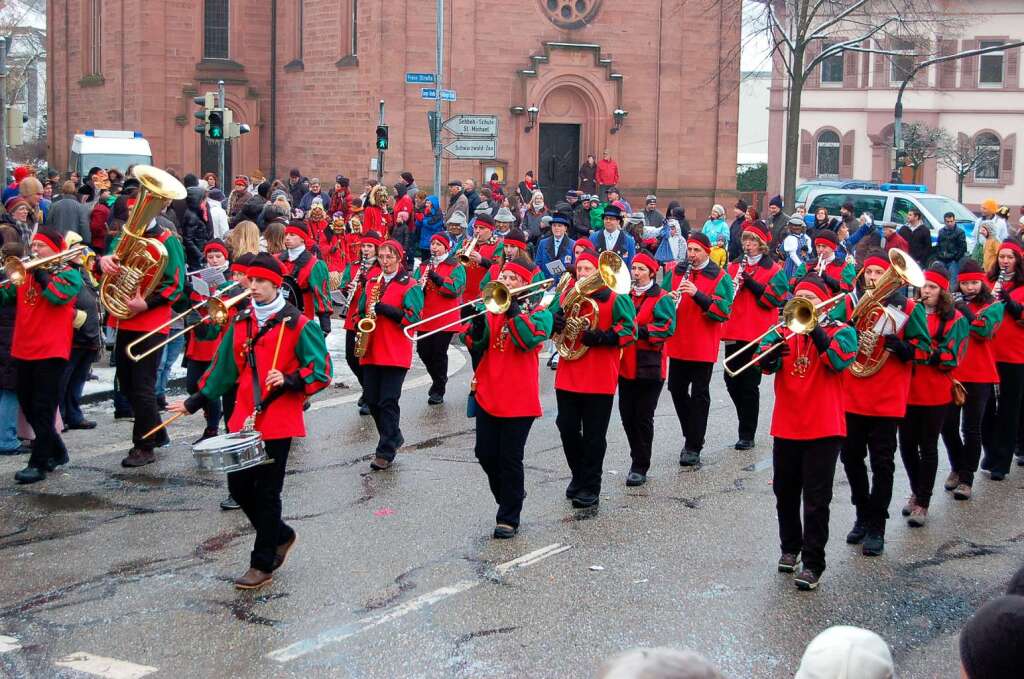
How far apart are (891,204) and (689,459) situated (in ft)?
59.1

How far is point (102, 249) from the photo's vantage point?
1711cm

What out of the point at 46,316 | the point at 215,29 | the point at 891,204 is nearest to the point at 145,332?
the point at 46,316

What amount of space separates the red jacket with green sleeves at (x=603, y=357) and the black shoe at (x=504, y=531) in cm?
115

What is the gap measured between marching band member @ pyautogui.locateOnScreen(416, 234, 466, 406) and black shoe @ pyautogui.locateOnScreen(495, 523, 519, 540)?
13.7 ft

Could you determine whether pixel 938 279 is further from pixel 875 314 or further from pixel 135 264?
pixel 135 264

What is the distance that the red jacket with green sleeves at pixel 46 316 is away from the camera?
1030cm

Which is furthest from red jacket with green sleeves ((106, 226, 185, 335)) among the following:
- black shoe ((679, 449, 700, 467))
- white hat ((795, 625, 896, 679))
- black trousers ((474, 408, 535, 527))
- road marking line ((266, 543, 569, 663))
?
white hat ((795, 625, 896, 679))

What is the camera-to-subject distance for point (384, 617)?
24.2 ft

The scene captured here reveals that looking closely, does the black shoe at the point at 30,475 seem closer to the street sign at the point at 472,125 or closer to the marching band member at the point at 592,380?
the marching band member at the point at 592,380

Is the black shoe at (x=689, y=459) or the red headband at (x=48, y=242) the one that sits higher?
the red headband at (x=48, y=242)

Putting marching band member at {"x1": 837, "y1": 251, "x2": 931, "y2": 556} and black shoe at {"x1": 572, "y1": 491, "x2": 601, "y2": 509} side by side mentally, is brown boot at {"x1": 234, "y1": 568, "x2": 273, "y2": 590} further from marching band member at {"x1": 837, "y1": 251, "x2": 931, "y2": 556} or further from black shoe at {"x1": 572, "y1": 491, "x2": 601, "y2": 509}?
marching band member at {"x1": 837, "y1": 251, "x2": 931, "y2": 556}

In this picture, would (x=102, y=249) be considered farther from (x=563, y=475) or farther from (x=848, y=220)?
(x=848, y=220)

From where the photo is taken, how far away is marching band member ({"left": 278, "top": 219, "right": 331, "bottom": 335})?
40.0ft

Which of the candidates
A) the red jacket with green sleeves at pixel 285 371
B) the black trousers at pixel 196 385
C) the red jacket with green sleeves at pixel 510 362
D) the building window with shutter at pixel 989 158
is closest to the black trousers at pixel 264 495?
the red jacket with green sleeves at pixel 285 371
